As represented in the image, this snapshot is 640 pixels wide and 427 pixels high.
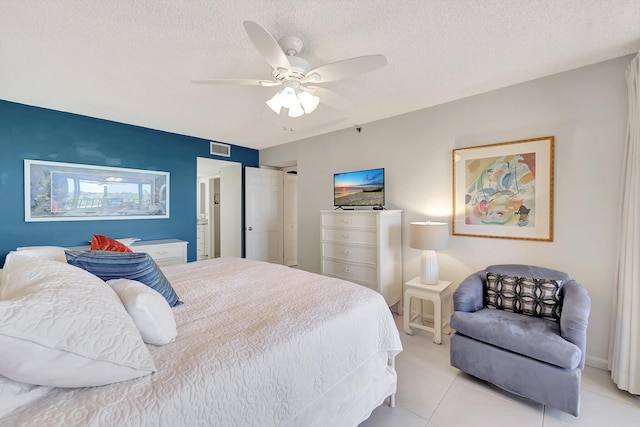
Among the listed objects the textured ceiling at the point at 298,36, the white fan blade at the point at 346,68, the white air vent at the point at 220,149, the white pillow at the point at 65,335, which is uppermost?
the textured ceiling at the point at 298,36

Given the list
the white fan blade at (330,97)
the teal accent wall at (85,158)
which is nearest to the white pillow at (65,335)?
the white fan blade at (330,97)

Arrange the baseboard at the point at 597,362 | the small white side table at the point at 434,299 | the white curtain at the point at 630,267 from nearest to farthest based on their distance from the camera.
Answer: the white curtain at the point at 630,267, the baseboard at the point at 597,362, the small white side table at the point at 434,299

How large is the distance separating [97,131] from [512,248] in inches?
192

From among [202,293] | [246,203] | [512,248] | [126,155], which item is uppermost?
[126,155]

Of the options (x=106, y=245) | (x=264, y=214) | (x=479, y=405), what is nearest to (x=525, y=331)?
(x=479, y=405)

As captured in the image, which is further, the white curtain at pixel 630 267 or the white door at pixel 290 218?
the white door at pixel 290 218

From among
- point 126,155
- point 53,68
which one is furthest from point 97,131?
point 53,68

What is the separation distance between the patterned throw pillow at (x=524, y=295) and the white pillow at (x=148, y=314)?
240 centimetres

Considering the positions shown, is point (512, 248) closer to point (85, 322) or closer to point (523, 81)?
point (523, 81)

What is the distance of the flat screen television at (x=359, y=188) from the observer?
136 inches

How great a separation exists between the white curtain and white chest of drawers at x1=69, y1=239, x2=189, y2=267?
450cm

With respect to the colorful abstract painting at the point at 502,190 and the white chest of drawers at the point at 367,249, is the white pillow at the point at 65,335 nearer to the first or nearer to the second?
the white chest of drawers at the point at 367,249

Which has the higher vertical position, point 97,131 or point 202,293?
point 97,131

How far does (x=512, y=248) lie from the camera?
2.58 meters
